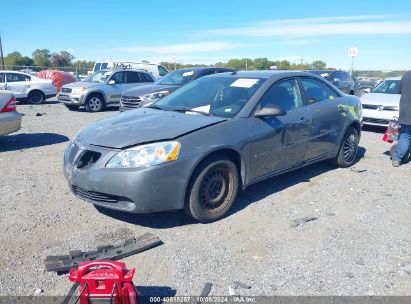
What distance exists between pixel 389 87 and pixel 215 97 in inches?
313

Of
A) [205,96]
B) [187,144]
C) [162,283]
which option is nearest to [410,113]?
[205,96]

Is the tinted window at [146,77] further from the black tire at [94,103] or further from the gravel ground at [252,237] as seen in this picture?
the gravel ground at [252,237]

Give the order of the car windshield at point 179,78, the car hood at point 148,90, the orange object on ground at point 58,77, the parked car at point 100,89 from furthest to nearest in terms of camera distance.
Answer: the orange object on ground at point 58,77, the parked car at point 100,89, the car windshield at point 179,78, the car hood at point 148,90

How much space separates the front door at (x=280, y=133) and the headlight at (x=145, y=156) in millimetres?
1096

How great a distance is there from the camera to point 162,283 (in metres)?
2.92

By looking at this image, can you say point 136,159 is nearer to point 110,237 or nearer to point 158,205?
point 158,205

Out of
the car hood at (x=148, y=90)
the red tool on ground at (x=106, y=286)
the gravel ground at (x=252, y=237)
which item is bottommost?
the gravel ground at (x=252, y=237)

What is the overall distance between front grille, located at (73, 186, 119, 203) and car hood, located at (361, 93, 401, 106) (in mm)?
8212

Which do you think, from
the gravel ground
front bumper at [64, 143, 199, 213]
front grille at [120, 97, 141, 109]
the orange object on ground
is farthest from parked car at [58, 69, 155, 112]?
front bumper at [64, 143, 199, 213]

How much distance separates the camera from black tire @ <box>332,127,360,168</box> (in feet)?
19.5

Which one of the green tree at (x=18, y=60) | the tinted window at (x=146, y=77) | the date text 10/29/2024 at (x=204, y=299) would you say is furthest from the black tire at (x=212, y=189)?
the green tree at (x=18, y=60)

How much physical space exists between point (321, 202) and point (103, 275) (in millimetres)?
3082

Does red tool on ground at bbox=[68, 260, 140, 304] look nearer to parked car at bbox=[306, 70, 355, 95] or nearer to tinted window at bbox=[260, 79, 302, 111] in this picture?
tinted window at bbox=[260, 79, 302, 111]

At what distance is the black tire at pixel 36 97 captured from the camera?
1605 cm
